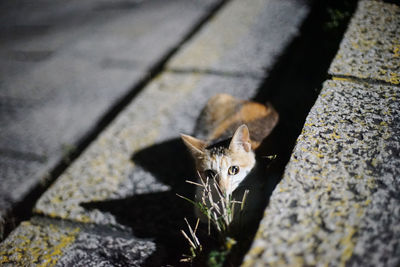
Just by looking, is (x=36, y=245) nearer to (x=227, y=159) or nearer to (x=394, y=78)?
(x=227, y=159)

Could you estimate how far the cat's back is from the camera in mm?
1772

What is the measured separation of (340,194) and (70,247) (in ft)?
4.60

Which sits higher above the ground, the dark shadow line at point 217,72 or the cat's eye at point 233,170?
the dark shadow line at point 217,72

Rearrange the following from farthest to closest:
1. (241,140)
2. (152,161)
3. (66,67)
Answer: (66,67) → (152,161) → (241,140)

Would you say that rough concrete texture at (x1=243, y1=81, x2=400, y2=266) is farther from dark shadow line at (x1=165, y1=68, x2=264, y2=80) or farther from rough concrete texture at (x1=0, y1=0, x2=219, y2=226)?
rough concrete texture at (x1=0, y1=0, x2=219, y2=226)

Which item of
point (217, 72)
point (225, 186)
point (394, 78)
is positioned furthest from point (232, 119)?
→ point (394, 78)

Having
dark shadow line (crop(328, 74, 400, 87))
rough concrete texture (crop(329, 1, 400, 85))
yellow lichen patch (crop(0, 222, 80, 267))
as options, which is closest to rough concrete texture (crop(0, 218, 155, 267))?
yellow lichen patch (crop(0, 222, 80, 267))

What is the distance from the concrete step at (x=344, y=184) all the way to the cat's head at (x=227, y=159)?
0.46 m

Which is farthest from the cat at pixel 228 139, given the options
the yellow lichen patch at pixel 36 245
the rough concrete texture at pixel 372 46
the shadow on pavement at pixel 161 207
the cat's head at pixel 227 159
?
the yellow lichen patch at pixel 36 245

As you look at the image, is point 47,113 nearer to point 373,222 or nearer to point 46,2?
point 373,222

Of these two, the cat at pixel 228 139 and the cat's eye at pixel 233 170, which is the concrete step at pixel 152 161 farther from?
the cat's eye at pixel 233 170

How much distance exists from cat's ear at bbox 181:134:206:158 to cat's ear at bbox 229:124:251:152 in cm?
20

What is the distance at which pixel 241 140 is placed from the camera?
5.05 feet

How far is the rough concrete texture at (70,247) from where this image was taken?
134 centimetres
